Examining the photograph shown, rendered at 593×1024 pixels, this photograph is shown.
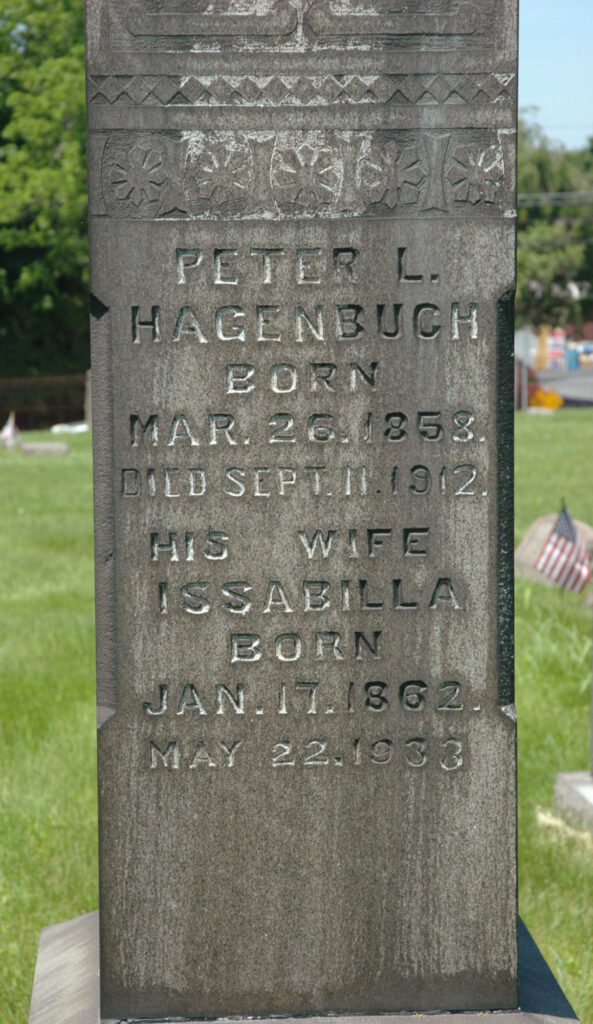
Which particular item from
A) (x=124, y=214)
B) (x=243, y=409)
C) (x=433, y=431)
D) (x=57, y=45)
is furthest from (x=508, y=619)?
(x=57, y=45)

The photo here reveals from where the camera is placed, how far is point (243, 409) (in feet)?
9.66

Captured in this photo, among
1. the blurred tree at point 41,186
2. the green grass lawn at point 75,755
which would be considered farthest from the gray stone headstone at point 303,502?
the blurred tree at point 41,186

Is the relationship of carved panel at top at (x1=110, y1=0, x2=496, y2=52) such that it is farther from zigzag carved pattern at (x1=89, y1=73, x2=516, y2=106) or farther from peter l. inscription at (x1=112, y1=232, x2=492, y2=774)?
peter l. inscription at (x1=112, y1=232, x2=492, y2=774)

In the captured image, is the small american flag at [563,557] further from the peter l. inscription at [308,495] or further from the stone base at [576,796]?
the peter l. inscription at [308,495]

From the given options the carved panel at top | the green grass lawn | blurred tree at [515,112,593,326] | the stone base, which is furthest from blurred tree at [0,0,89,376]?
the carved panel at top

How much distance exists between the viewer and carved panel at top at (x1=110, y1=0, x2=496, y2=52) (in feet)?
9.29

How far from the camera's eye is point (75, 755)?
627cm

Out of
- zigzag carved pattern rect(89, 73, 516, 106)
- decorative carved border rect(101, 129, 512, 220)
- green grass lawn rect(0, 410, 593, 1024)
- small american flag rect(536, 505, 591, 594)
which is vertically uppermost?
zigzag carved pattern rect(89, 73, 516, 106)

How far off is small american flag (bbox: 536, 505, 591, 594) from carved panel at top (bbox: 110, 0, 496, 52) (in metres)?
6.85

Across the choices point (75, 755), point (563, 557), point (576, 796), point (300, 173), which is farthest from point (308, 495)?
point (563, 557)

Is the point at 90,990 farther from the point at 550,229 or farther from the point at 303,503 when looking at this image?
the point at 550,229

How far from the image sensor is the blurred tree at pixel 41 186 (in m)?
32.7

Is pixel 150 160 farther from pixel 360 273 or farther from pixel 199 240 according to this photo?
pixel 360 273

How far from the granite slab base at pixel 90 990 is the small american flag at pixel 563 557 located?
5.92 m
